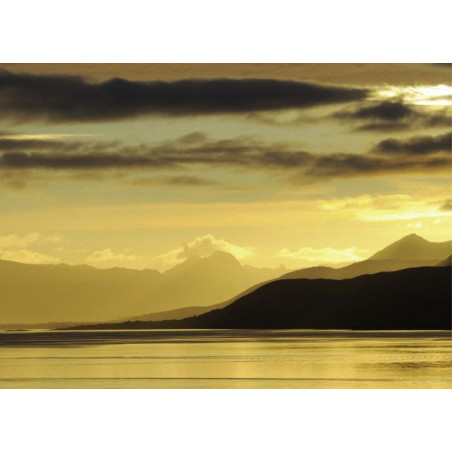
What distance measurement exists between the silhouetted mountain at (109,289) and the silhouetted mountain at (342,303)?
222mm

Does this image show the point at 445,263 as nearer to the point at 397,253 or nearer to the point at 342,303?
the point at 397,253

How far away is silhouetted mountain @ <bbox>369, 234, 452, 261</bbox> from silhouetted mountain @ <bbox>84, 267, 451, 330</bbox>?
0.56 ft

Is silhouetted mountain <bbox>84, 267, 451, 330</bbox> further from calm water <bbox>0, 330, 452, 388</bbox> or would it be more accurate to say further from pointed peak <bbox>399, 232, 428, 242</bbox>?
pointed peak <bbox>399, 232, 428, 242</bbox>

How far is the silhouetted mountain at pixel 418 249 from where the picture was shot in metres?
12.2

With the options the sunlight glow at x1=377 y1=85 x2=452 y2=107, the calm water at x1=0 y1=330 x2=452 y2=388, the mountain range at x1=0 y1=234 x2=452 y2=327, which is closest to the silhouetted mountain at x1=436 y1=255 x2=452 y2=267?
the mountain range at x1=0 y1=234 x2=452 y2=327

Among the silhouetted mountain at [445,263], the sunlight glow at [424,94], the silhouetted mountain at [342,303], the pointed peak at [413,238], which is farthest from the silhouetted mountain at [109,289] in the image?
the sunlight glow at [424,94]

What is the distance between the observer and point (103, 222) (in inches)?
481

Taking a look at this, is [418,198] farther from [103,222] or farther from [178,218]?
[103,222]

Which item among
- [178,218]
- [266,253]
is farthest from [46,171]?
[266,253]

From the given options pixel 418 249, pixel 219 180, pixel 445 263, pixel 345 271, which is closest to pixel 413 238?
pixel 418 249

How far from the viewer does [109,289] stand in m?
12.6

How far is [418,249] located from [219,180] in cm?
217

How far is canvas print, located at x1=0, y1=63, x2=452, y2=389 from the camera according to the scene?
12.1 meters
